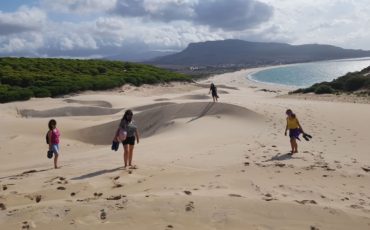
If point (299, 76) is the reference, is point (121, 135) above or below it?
above

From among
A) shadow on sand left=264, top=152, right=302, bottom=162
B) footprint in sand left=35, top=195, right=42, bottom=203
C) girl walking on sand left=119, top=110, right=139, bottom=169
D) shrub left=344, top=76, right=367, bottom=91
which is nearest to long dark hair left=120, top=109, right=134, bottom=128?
girl walking on sand left=119, top=110, right=139, bottom=169

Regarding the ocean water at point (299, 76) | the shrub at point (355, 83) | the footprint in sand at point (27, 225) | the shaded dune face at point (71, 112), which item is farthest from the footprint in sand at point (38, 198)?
the ocean water at point (299, 76)

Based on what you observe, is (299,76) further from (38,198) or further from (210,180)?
(38,198)

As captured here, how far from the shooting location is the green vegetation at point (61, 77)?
38.8 meters

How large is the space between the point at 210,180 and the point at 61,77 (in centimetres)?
3901

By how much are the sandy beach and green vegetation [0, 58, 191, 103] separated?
19.7 m

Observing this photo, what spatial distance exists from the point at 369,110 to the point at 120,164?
14603 mm

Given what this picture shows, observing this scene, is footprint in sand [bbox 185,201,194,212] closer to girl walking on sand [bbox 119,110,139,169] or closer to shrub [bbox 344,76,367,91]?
girl walking on sand [bbox 119,110,139,169]

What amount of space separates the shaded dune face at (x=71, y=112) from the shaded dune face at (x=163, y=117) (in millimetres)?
7543

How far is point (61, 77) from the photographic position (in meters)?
45.6

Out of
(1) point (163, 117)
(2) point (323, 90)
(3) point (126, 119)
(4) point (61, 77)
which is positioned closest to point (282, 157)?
(3) point (126, 119)

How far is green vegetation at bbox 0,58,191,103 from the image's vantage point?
38812mm

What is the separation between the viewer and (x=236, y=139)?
15219 mm

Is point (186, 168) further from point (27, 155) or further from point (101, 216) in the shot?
point (27, 155)
